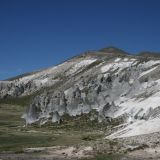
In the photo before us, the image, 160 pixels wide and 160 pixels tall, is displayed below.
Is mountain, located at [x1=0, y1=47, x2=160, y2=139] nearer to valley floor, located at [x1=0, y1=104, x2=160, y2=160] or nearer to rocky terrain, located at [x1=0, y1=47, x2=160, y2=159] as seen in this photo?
rocky terrain, located at [x1=0, y1=47, x2=160, y2=159]

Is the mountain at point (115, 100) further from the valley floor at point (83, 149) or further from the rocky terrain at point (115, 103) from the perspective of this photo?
the valley floor at point (83, 149)

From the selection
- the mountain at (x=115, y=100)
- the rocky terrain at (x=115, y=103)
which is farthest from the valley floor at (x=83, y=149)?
the mountain at (x=115, y=100)

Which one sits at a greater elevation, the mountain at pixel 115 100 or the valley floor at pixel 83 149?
the mountain at pixel 115 100

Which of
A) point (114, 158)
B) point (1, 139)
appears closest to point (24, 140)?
point (1, 139)

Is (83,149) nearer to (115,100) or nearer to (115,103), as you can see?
(115,103)

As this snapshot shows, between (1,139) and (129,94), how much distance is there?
4552 centimetres

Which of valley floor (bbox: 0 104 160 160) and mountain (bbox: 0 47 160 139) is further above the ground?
mountain (bbox: 0 47 160 139)

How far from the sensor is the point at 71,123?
403 feet

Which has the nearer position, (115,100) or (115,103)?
(115,103)

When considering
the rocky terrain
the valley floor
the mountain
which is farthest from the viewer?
the mountain

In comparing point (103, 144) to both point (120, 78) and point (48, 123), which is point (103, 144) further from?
point (120, 78)

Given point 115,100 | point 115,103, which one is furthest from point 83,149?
point 115,100

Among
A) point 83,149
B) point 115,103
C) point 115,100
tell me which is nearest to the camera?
point 83,149

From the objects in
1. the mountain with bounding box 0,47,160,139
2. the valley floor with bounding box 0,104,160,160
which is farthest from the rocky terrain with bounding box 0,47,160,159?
the valley floor with bounding box 0,104,160,160
